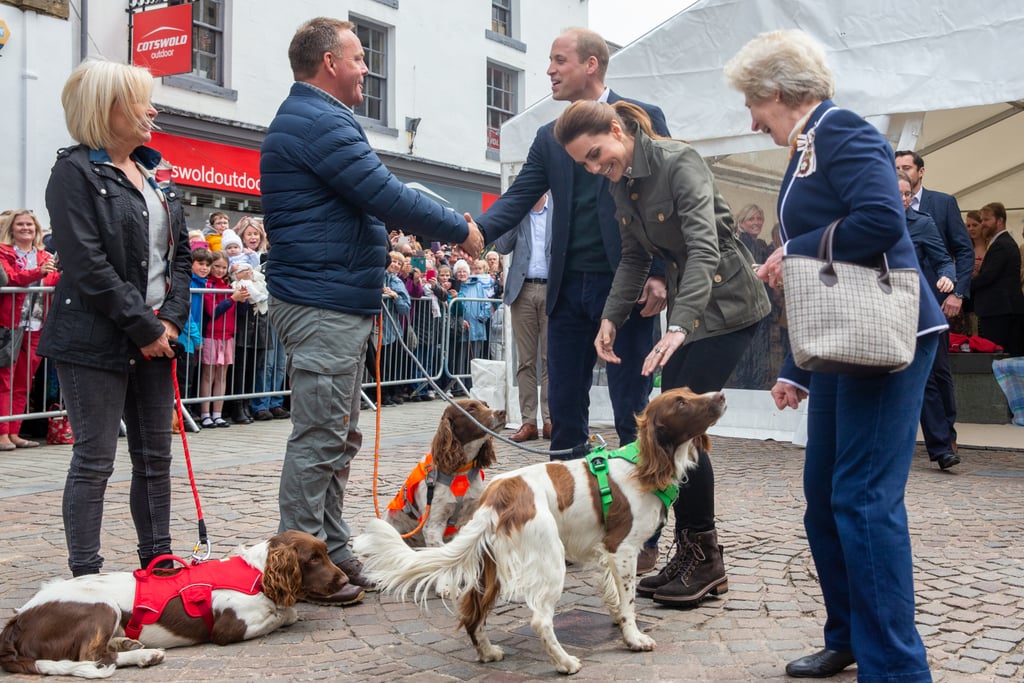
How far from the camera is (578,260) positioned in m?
4.95

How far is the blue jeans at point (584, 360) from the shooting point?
4.79 meters

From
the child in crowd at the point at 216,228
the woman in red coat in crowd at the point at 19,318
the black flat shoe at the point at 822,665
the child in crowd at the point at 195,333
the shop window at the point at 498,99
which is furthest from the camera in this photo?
the shop window at the point at 498,99

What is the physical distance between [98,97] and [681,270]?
8.46ft

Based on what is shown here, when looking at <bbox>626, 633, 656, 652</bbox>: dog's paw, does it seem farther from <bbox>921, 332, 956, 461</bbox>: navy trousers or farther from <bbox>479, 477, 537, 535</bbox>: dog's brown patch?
<bbox>921, 332, 956, 461</bbox>: navy trousers

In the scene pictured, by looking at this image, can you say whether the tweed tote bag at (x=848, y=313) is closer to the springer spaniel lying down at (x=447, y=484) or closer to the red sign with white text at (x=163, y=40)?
the springer spaniel lying down at (x=447, y=484)

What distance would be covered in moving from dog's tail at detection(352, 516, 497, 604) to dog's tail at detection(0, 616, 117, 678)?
1.02m

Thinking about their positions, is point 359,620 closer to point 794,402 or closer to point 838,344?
point 794,402

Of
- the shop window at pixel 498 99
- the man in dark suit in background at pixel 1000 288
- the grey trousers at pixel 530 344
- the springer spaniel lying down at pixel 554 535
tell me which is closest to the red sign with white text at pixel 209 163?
the shop window at pixel 498 99

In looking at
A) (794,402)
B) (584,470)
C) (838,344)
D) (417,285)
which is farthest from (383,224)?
(417,285)

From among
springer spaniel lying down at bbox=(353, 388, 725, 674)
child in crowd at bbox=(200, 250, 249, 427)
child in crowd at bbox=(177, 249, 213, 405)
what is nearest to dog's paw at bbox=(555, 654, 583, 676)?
springer spaniel lying down at bbox=(353, 388, 725, 674)

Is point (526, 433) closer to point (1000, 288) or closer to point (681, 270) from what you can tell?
point (1000, 288)

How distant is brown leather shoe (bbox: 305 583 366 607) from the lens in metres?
4.37

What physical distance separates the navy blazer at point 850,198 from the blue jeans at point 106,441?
284cm

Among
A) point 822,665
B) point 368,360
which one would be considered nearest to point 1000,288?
point 368,360
